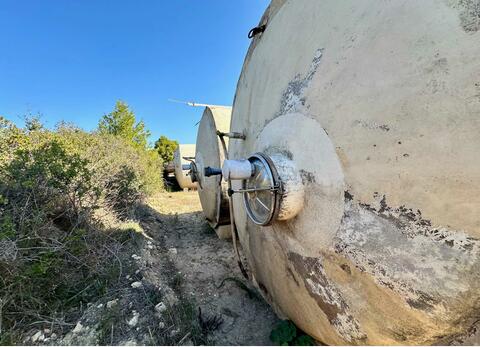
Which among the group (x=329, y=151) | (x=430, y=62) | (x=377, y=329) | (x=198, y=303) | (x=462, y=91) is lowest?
(x=198, y=303)

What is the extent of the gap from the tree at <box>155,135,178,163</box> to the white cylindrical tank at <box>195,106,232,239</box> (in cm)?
1771

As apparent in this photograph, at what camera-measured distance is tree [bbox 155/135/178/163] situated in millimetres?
21922

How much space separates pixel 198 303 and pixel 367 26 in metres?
3.01

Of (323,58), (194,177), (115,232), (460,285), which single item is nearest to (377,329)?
(460,285)

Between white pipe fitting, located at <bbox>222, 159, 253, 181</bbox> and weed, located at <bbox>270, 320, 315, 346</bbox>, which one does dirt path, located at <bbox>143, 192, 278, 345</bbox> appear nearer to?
weed, located at <bbox>270, 320, 315, 346</bbox>

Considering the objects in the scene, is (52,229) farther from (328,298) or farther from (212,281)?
(328,298)

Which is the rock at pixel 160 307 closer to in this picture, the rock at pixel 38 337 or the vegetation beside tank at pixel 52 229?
the vegetation beside tank at pixel 52 229

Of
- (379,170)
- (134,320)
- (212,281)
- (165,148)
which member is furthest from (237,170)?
(165,148)

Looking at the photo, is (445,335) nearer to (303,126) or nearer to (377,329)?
(377,329)

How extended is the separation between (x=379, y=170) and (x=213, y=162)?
310 cm

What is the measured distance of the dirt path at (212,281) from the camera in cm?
267

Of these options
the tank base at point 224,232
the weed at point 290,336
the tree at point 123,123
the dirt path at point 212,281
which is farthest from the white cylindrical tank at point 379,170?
the tree at point 123,123

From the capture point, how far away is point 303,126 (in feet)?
4.95

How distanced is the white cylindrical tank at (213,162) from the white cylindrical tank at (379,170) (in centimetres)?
233
